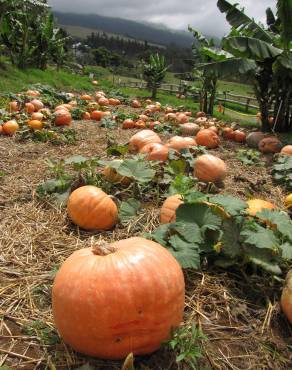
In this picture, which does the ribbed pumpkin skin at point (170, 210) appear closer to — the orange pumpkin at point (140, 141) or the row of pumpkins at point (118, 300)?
the row of pumpkins at point (118, 300)

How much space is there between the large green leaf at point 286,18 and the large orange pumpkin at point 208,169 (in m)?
6.19

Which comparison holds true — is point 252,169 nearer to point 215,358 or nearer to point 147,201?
point 147,201

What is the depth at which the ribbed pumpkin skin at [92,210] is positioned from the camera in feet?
11.2

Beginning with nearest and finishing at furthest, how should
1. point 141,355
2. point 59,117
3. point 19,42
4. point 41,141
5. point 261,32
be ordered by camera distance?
point 141,355, point 41,141, point 59,117, point 261,32, point 19,42

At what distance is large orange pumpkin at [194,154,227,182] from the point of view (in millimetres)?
4648

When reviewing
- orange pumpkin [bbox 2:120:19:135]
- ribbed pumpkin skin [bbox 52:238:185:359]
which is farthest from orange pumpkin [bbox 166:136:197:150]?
ribbed pumpkin skin [bbox 52:238:185:359]

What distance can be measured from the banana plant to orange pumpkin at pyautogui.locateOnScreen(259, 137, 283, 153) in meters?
2.43

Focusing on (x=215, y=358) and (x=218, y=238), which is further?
(x=218, y=238)

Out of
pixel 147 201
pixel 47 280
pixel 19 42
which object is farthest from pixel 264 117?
pixel 19 42

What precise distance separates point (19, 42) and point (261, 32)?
54.5 ft

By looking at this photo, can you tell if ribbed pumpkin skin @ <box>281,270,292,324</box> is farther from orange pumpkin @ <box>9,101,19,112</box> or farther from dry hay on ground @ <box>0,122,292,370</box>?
orange pumpkin @ <box>9,101,19,112</box>

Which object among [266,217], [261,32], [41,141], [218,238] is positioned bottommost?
[41,141]

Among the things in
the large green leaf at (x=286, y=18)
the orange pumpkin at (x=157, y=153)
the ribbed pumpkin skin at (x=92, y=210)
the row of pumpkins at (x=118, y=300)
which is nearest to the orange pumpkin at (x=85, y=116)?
the large green leaf at (x=286, y=18)

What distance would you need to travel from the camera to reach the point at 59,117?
326 inches
